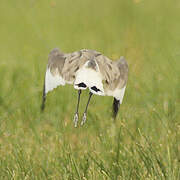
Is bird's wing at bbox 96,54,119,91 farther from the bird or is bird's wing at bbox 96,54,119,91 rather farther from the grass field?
the grass field

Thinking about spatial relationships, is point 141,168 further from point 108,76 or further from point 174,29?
point 174,29

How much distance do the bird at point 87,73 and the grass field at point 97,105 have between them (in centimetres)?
45

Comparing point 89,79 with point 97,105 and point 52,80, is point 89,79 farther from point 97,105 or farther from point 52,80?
point 97,105

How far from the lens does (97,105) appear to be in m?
2.71

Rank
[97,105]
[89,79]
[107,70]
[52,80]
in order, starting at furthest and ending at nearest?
[97,105], [52,80], [107,70], [89,79]

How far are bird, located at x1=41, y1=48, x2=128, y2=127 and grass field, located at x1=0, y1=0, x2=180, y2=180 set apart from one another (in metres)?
0.45

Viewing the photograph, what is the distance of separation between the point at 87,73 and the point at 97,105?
141cm

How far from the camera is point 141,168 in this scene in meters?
1.86

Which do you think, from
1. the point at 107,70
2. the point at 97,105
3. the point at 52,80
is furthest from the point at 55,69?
the point at 97,105

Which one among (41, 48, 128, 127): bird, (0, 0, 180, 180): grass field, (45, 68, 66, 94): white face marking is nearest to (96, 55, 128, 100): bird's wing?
(41, 48, 128, 127): bird

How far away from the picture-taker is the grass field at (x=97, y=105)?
191 cm

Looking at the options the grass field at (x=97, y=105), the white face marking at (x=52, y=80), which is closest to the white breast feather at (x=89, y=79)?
the white face marking at (x=52, y=80)

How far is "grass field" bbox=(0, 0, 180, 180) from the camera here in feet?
6.26

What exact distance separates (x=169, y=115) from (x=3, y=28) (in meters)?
3.14
